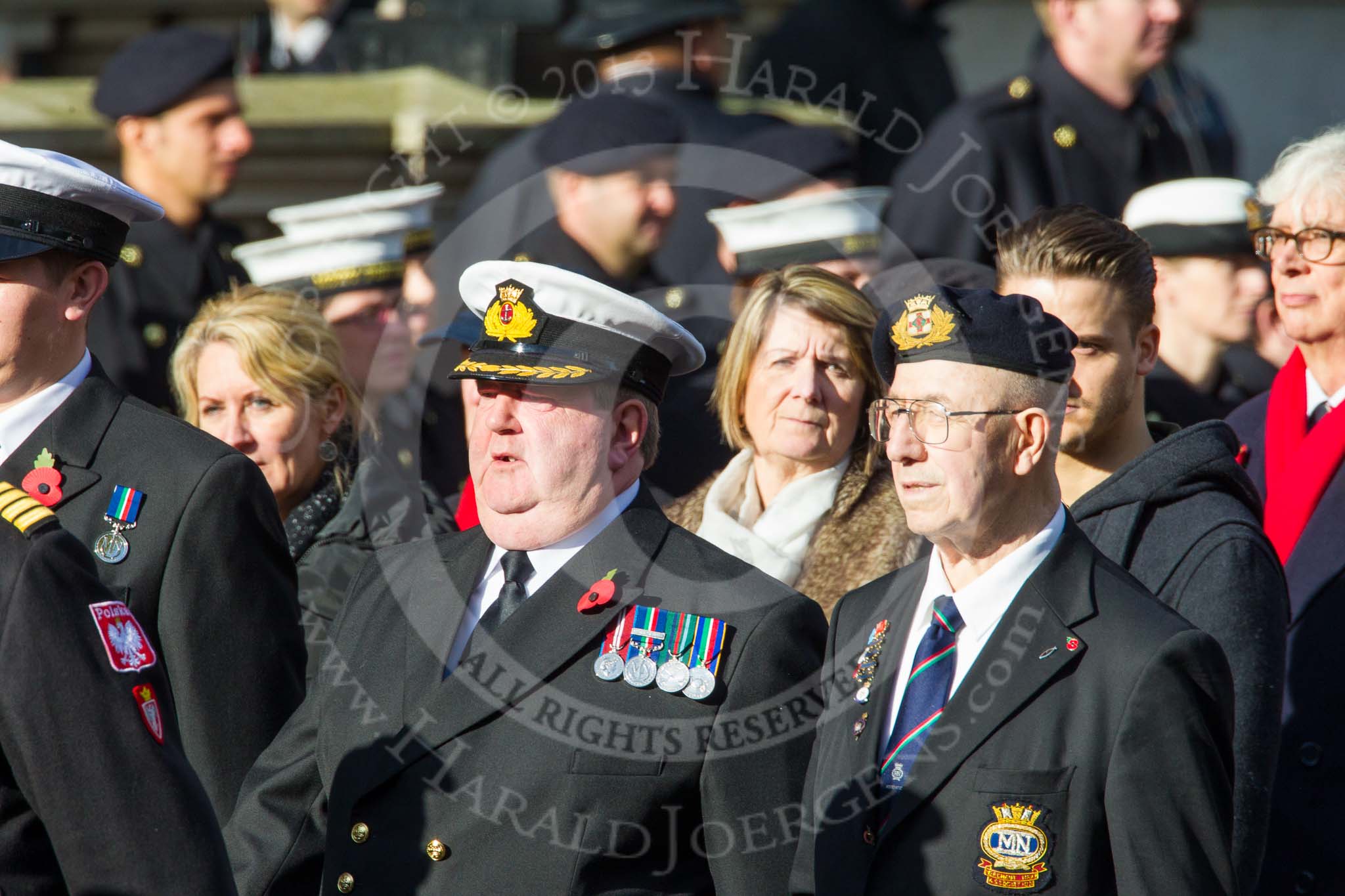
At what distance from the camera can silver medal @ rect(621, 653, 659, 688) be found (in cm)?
313

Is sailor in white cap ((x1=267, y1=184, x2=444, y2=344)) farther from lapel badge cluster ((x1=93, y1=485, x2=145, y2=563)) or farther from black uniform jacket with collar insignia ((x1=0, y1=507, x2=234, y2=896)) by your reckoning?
black uniform jacket with collar insignia ((x1=0, y1=507, x2=234, y2=896))

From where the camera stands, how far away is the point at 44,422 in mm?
3391

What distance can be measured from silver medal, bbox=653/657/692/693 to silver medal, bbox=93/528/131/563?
3.55 feet

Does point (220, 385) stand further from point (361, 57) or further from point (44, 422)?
point (361, 57)

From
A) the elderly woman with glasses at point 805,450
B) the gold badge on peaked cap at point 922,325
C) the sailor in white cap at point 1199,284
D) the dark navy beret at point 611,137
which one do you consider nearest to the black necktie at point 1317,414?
the sailor in white cap at point 1199,284

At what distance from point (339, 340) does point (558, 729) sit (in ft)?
7.93

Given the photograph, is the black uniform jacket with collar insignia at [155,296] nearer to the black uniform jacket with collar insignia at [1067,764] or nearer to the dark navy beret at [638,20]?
the dark navy beret at [638,20]

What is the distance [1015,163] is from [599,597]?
11.0 ft

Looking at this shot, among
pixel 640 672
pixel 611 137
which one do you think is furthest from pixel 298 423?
pixel 640 672

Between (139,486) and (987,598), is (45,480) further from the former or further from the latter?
(987,598)

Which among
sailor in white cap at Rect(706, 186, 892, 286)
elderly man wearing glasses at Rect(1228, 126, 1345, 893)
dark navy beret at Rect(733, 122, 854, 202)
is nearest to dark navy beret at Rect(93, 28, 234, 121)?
dark navy beret at Rect(733, 122, 854, 202)

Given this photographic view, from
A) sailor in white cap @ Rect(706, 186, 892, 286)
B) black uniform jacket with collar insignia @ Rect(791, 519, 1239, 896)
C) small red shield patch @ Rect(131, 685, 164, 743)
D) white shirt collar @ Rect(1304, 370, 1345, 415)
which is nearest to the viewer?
small red shield patch @ Rect(131, 685, 164, 743)

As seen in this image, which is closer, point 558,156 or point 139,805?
point 139,805

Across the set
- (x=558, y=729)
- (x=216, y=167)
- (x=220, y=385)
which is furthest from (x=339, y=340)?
(x=558, y=729)
